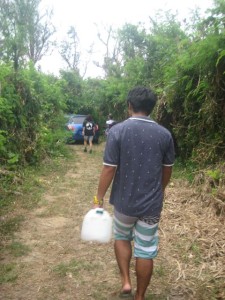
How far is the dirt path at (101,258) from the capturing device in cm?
320

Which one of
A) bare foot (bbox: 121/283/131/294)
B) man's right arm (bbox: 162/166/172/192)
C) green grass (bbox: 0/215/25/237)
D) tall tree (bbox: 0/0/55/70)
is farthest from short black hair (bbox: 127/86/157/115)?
tall tree (bbox: 0/0/55/70)

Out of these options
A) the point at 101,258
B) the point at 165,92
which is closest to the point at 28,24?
the point at 165,92

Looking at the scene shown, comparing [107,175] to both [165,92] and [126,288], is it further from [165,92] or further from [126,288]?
[165,92]

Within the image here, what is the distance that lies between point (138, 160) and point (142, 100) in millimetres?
532

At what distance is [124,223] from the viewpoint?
292 centimetres

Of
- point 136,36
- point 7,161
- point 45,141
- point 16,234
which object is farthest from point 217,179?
point 136,36

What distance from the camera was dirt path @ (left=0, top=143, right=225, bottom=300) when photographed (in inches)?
126

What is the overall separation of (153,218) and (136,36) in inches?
679

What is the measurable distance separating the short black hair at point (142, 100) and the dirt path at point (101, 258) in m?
1.86

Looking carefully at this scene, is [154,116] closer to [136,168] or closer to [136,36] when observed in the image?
[136,168]

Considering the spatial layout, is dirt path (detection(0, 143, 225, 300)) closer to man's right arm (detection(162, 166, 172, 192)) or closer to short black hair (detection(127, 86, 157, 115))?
man's right arm (detection(162, 166, 172, 192))

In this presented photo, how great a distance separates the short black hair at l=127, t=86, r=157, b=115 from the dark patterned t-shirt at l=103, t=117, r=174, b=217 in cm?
9

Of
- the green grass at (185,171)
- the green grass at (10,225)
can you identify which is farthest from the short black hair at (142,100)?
the green grass at (185,171)

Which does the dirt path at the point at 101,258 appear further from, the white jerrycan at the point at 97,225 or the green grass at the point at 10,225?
the white jerrycan at the point at 97,225
